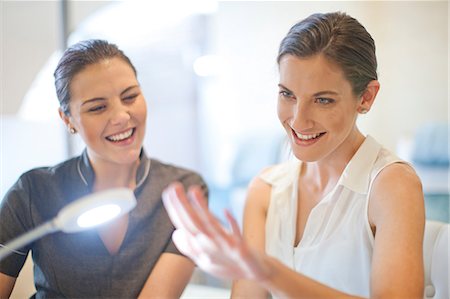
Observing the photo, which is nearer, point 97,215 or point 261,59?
point 97,215

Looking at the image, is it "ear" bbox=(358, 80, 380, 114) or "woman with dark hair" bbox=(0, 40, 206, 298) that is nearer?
"ear" bbox=(358, 80, 380, 114)

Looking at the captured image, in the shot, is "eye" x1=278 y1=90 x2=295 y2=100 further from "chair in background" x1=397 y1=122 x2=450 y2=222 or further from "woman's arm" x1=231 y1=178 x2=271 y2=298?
"chair in background" x1=397 y1=122 x2=450 y2=222

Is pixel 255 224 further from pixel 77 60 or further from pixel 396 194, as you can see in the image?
pixel 77 60

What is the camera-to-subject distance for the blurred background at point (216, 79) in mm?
1668

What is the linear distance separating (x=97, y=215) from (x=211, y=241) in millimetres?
291

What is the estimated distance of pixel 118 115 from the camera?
3.29 ft

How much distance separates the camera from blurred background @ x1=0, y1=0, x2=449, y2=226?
167cm

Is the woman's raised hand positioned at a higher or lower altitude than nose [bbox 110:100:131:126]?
lower

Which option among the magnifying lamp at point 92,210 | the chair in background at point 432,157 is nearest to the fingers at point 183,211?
the magnifying lamp at point 92,210

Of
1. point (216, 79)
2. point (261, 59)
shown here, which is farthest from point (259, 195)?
point (216, 79)

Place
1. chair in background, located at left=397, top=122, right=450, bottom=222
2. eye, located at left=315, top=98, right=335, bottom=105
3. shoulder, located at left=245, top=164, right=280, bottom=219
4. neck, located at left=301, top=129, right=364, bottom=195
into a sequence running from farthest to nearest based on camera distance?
1. chair in background, located at left=397, top=122, right=450, bottom=222
2. shoulder, located at left=245, top=164, right=280, bottom=219
3. neck, located at left=301, top=129, right=364, bottom=195
4. eye, located at left=315, top=98, right=335, bottom=105

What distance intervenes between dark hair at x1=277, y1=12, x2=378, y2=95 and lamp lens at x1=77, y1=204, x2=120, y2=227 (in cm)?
Result: 39

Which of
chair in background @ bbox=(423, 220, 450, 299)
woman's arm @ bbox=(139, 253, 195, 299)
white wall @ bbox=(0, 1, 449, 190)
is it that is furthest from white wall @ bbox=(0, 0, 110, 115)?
chair in background @ bbox=(423, 220, 450, 299)

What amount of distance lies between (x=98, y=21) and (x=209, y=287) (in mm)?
1786
